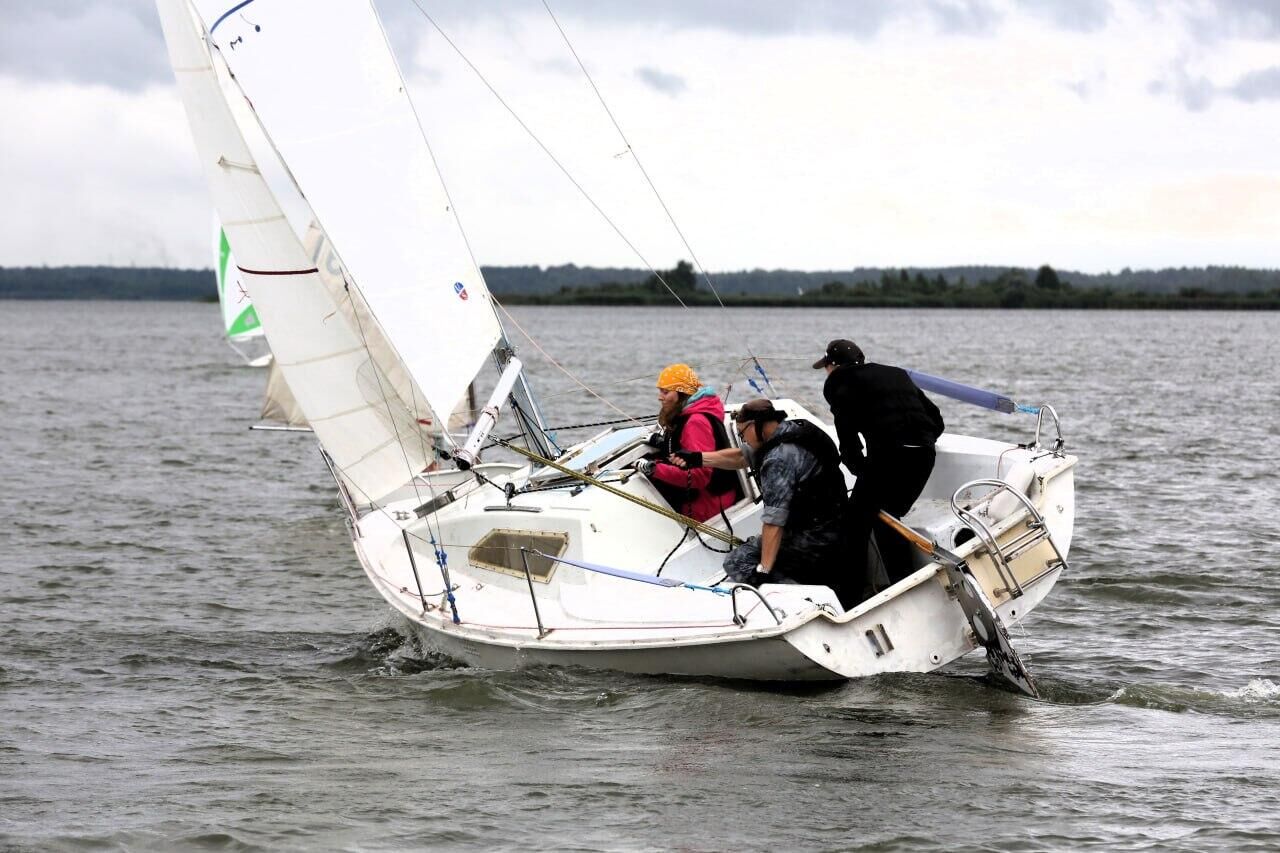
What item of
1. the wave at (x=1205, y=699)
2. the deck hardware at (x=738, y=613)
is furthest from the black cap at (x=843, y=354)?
the wave at (x=1205, y=699)

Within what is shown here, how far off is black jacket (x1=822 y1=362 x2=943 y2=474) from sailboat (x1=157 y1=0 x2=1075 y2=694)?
0.45 meters

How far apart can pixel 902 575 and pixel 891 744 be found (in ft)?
5.35

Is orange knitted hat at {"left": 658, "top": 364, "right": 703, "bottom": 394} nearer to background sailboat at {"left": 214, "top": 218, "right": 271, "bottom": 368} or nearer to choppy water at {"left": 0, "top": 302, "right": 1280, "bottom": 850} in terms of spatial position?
choppy water at {"left": 0, "top": 302, "right": 1280, "bottom": 850}

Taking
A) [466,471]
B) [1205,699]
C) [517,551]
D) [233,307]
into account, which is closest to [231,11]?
[466,471]

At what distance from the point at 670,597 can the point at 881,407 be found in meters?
1.63

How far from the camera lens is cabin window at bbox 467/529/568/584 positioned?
9844mm

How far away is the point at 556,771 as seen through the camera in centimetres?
758

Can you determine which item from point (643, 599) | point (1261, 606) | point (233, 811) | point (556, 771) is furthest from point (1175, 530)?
point (233, 811)

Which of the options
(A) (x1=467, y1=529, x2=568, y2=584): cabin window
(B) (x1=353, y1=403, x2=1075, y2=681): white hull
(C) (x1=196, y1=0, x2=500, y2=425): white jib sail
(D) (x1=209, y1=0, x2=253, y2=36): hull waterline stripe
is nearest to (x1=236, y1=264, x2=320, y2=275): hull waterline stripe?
(C) (x1=196, y1=0, x2=500, y2=425): white jib sail

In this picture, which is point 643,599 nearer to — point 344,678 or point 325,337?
point 344,678

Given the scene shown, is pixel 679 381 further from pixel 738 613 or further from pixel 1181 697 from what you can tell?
pixel 1181 697

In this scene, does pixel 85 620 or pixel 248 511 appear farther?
pixel 248 511

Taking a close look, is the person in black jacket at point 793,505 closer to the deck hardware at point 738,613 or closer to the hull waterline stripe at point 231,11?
the deck hardware at point 738,613

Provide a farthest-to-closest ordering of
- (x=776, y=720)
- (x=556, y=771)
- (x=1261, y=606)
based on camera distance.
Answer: (x=1261, y=606)
(x=776, y=720)
(x=556, y=771)
